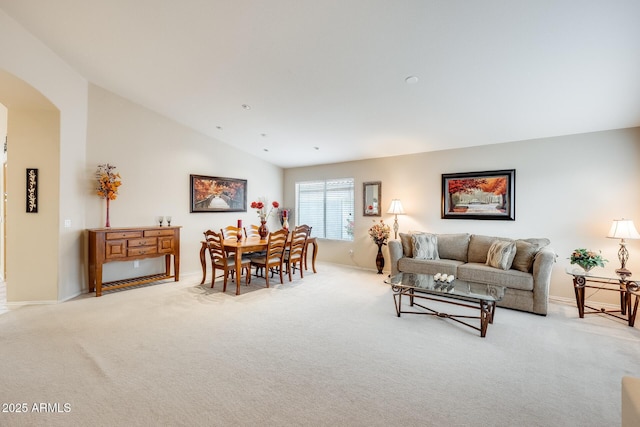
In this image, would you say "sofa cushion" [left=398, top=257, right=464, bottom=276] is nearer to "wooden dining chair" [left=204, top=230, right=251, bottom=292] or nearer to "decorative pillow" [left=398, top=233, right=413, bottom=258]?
"decorative pillow" [left=398, top=233, right=413, bottom=258]

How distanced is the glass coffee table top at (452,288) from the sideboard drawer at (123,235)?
13.0 feet

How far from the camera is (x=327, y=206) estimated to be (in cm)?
704

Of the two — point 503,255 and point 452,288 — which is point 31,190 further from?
point 503,255

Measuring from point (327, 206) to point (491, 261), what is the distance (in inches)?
148

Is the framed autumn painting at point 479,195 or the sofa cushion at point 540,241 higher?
the framed autumn painting at point 479,195

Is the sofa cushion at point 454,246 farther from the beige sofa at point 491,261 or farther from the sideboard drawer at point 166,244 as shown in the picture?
the sideboard drawer at point 166,244

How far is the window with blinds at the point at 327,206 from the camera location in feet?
22.0

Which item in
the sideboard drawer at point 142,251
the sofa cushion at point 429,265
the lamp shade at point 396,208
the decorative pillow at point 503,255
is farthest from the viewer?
the lamp shade at point 396,208

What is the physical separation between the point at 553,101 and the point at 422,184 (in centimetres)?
240

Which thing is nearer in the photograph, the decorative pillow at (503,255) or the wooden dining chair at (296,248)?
the decorative pillow at (503,255)

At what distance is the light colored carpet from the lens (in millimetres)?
1880

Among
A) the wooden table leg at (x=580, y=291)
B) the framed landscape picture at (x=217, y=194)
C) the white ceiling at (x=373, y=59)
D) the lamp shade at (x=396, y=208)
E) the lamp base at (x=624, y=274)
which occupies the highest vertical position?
the white ceiling at (x=373, y=59)

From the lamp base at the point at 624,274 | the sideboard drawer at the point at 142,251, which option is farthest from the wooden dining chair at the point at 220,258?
the lamp base at the point at 624,274

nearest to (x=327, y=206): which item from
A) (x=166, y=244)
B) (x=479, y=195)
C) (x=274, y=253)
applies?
(x=274, y=253)
